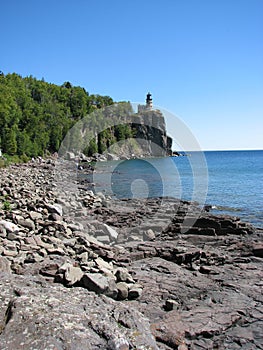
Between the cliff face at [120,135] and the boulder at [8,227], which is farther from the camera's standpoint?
the cliff face at [120,135]

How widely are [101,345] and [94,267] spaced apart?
3707 mm

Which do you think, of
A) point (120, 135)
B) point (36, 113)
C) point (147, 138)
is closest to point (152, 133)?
point (147, 138)

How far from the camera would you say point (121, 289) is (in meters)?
7.29

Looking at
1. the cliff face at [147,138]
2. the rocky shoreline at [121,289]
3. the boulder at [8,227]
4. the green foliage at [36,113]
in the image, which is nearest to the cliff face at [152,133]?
the cliff face at [147,138]

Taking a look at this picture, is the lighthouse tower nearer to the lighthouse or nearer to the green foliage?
the lighthouse

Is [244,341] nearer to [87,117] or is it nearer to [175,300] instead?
[175,300]

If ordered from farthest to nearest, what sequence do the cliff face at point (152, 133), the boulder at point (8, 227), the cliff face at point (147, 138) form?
the cliff face at point (152, 133)
the cliff face at point (147, 138)
the boulder at point (8, 227)

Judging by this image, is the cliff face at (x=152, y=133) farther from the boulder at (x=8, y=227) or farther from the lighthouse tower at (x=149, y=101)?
the boulder at (x=8, y=227)

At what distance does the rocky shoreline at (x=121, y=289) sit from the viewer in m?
4.84

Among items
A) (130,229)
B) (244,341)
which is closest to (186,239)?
(130,229)

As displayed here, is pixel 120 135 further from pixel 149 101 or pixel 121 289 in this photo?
pixel 121 289

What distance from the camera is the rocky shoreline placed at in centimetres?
484

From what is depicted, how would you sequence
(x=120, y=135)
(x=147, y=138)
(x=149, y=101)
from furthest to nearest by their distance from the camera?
(x=147, y=138) < (x=149, y=101) < (x=120, y=135)

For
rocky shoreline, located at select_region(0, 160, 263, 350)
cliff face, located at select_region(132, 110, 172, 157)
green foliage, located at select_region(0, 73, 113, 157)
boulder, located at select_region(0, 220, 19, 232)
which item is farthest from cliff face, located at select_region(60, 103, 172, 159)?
boulder, located at select_region(0, 220, 19, 232)
